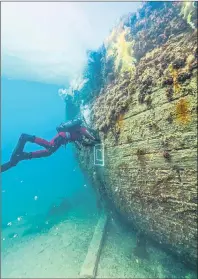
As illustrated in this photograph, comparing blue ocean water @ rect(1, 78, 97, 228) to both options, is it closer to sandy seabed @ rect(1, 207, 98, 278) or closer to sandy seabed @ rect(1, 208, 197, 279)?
sandy seabed @ rect(1, 207, 98, 278)

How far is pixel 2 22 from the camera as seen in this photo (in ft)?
57.6

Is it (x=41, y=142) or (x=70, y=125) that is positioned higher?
(x=70, y=125)

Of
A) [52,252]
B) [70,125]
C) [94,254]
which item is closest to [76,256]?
[94,254]

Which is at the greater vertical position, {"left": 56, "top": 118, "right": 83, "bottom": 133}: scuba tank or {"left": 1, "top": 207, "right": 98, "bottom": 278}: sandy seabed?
{"left": 56, "top": 118, "right": 83, "bottom": 133}: scuba tank

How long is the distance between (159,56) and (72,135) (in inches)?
186

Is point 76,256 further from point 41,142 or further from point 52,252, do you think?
point 41,142

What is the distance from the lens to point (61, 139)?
30.5ft

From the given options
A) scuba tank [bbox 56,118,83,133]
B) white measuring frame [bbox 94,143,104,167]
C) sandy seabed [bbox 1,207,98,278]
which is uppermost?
scuba tank [bbox 56,118,83,133]

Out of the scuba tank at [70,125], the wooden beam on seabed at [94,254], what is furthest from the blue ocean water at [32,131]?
the scuba tank at [70,125]

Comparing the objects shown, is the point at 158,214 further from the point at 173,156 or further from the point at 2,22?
the point at 2,22

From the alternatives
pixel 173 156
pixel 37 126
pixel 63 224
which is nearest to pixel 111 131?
pixel 173 156

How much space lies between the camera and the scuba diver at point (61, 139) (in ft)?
28.0

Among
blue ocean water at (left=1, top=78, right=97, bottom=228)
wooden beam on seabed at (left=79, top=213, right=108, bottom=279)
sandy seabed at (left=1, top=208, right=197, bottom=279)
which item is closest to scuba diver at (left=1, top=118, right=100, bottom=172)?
wooden beam on seabed at (left=79, top=213, right=108, bottom=279)

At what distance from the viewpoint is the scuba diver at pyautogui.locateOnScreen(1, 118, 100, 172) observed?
8539 mm
